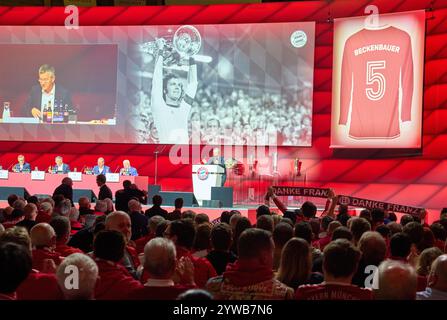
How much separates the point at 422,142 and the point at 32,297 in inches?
440

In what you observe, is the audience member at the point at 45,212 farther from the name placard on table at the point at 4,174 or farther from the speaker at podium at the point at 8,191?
the name placard on table at the point at 4,174

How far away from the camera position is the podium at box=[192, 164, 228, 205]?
1274 cm

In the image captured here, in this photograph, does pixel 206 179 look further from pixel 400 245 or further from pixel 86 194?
pixel 400 245

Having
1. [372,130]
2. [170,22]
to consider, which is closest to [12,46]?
[170,22]

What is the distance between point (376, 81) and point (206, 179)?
3.84m

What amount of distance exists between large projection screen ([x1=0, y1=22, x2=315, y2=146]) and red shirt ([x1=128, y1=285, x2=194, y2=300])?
39.2 feet

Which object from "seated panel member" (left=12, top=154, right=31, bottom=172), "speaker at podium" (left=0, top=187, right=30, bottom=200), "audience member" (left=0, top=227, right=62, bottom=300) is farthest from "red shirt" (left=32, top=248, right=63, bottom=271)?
"seated panel member" (left=12, top=154, right=31, bottom=172)

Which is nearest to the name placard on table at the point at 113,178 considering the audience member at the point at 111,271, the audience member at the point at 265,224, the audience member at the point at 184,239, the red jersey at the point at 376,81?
the red jersey at the point at 376,81

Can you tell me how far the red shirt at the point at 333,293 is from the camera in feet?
9.05

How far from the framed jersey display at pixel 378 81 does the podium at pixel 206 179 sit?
273cm

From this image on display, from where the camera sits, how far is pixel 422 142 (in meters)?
13.1

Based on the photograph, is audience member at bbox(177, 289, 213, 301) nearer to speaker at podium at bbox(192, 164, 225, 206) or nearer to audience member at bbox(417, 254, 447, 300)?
audience member at bbox(417, 254, 447, 300)
